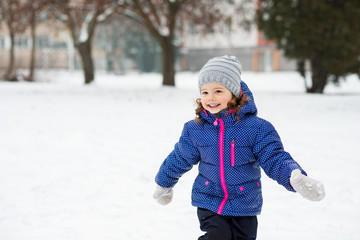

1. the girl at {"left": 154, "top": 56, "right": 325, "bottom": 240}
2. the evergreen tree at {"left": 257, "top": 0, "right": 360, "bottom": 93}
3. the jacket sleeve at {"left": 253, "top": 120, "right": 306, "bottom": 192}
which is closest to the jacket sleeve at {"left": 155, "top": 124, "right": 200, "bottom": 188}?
the girl at {"left": 154, "top": 56, "right": 325, "bottom": 240}

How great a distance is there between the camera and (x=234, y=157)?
2557 millimetres

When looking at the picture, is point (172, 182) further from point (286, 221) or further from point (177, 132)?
point (177, 132)

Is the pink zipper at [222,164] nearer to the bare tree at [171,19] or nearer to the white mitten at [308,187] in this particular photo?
the white mitten at [308,187]

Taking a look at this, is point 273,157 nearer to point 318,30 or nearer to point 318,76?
point 318,30

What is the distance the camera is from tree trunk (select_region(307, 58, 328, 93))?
18.9 meters

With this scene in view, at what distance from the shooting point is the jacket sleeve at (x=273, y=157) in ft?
7.88

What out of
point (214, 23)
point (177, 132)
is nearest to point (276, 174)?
point (177, 132)

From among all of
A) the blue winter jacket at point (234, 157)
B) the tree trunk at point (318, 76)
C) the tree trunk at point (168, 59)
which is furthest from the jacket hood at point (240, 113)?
the tree trunk at point (168, 59)

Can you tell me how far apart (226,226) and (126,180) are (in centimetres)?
302

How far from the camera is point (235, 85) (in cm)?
262

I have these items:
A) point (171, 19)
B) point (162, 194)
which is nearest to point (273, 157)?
point (162, 194)

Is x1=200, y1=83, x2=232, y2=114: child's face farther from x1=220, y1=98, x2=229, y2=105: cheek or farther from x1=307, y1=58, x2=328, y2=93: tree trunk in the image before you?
x1=307, y1=58, x2=328, y2=93: tree trunk

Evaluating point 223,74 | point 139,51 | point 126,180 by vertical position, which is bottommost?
point 126,180

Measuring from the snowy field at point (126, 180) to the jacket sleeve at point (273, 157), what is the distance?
55.1 inches
